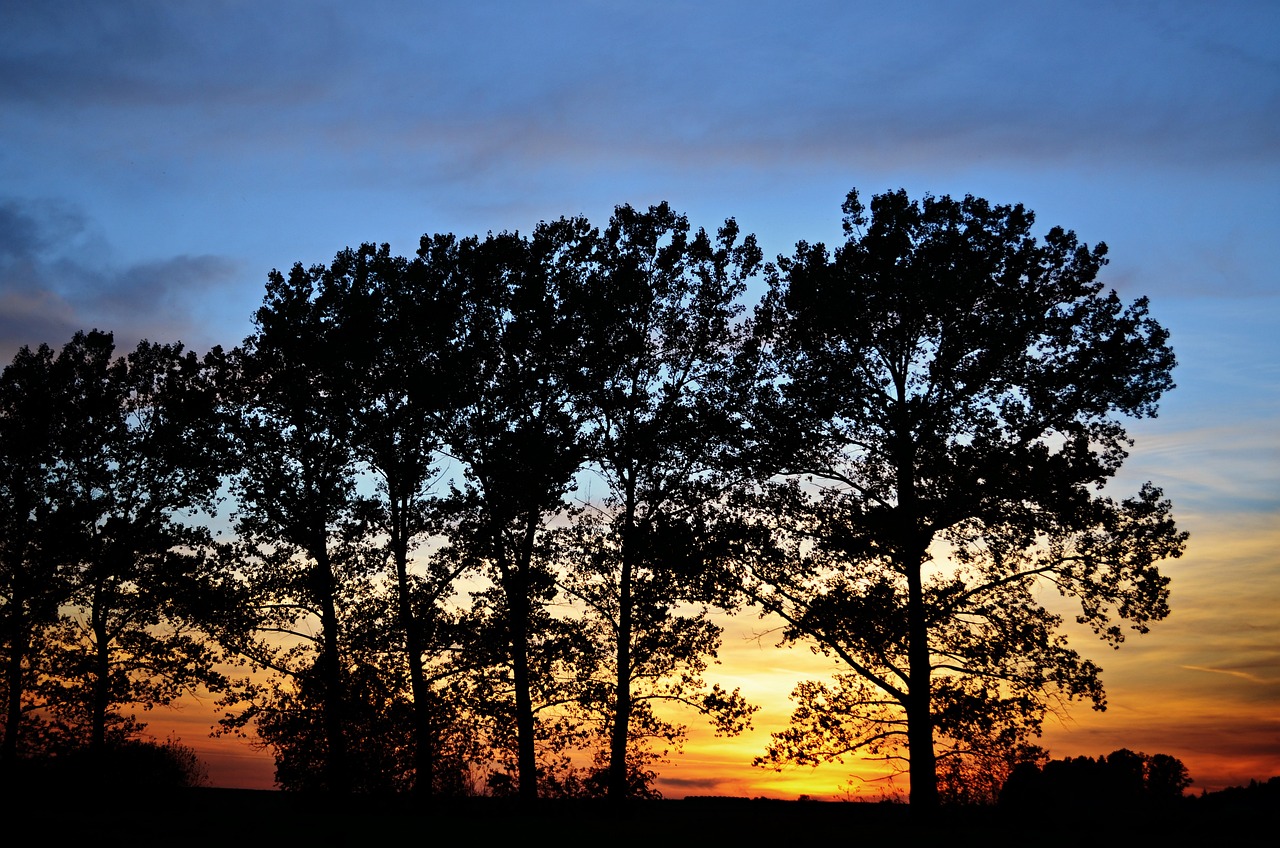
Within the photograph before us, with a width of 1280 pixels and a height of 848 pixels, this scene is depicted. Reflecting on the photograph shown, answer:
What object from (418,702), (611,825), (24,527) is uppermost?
(24,527)

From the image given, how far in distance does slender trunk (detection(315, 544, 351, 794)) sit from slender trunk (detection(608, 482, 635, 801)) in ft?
28.9

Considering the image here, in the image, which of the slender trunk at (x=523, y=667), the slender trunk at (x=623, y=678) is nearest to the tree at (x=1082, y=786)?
the slender trunk at (x=623, y=678)

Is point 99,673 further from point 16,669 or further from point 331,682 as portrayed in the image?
point 331,682

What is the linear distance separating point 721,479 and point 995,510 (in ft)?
26.3

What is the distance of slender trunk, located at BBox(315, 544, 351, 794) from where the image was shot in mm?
33000

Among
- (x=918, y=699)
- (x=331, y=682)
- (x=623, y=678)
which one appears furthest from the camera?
(x=331, y=682)

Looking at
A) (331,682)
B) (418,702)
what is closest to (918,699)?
(418,702)

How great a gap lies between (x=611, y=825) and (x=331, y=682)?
11.9 meters

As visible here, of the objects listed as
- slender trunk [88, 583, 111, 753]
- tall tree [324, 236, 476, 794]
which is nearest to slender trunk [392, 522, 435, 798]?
tall tree [324, 236, 476, 794]

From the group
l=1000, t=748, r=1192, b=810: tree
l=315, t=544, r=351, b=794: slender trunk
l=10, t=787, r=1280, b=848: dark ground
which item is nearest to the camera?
l=10, t=787, r=1280, b=848: dark ground

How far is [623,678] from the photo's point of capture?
31.1 meters

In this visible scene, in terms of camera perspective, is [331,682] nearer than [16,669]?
Yes

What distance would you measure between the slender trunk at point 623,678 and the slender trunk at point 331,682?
881 centimetres

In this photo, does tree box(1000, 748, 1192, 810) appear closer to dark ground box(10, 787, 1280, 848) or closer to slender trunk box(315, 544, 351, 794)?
dark ground box(10, 787, 1280, 848)
